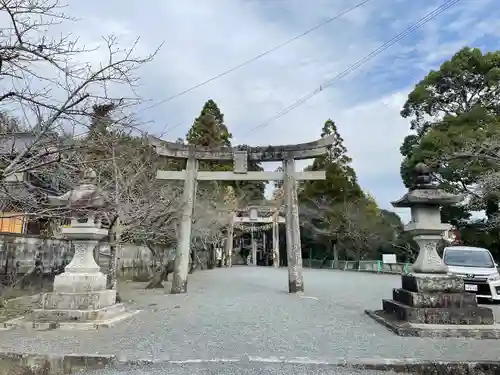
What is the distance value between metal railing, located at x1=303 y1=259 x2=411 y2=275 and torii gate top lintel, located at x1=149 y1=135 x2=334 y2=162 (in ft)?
24.7

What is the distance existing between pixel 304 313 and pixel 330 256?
28.6 meters

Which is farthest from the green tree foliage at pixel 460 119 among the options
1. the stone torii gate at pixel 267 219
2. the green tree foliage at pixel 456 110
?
the stone torii gate at pixel 267 219

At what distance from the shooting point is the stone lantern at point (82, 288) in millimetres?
6242

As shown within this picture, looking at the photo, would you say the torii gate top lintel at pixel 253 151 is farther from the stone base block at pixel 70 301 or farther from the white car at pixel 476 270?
the stone base block at pixel 70 301

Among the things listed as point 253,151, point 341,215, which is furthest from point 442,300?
point 341,215

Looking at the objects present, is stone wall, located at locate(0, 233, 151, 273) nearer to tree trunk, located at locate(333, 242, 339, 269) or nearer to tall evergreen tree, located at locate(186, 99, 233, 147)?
tall evergreen tree, located at locate(186, 99, 233, 147)

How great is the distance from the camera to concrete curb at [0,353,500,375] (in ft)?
14.1

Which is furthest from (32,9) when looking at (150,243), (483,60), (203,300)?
(483,60)

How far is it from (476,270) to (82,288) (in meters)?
9.83

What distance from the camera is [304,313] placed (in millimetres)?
7965

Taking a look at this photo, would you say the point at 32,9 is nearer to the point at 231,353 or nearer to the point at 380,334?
the point at 231,353

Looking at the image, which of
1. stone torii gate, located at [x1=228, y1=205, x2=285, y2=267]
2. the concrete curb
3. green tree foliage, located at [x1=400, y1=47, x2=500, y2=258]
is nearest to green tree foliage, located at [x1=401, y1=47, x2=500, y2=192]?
green tree foliage, located at [x1=400, y1=47, x2=500, y2=258]

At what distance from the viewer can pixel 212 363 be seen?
14.2 feet

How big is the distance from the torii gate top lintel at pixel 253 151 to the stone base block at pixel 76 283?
582 centimetres
